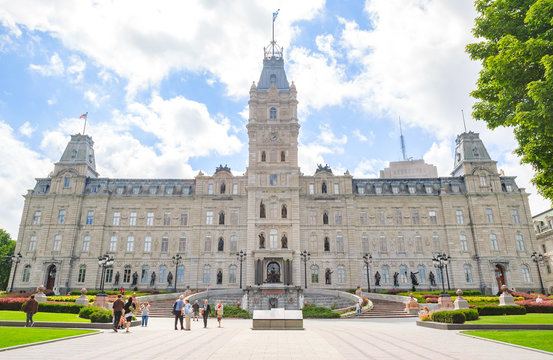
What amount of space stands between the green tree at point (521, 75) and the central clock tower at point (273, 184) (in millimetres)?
35522

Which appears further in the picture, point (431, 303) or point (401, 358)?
point (431, 303)

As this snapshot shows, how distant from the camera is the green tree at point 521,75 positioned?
15320mm

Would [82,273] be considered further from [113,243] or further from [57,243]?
[57,243]

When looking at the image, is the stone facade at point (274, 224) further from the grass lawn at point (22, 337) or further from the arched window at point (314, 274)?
the grass lawn at point (22, 337)

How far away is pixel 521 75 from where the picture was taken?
17.0 metres

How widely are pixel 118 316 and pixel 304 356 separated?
1226cm

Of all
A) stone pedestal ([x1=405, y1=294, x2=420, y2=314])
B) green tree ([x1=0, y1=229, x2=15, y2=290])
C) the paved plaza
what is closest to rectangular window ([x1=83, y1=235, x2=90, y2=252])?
green tree ([x1=0, y1=229, x2=15, y2=290])

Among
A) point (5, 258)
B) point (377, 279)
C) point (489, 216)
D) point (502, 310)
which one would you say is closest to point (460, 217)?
point (489, 216)

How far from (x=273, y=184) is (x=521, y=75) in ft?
131

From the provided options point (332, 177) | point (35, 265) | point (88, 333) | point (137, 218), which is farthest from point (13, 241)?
point (88, 333)

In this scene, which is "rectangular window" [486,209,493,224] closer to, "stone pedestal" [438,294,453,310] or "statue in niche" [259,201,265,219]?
"stone pedestal" [438,294,453,310]

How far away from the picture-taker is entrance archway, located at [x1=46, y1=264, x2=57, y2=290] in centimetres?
5294

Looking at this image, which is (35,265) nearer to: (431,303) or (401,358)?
(431,303)

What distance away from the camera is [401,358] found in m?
11.5
